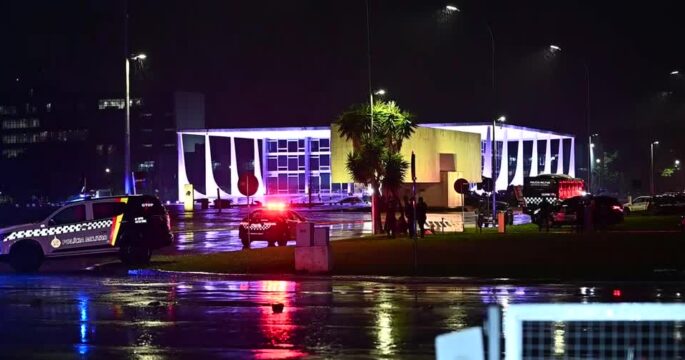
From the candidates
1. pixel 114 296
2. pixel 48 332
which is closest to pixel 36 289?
pixel 114 296

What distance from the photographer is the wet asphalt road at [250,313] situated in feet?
36.1

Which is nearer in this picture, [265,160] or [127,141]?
[127,141]

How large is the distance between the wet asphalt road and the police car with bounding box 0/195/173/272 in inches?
117

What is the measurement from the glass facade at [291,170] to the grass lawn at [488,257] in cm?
7107

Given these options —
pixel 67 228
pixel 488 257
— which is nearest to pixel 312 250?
pixel 488 257

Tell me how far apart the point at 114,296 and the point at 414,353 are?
9392 millimetres

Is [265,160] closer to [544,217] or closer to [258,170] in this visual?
[258,170]

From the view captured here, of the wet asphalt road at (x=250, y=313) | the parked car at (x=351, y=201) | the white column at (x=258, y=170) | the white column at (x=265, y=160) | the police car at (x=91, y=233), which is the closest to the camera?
the wet asphalt road at (x=250, y=313)

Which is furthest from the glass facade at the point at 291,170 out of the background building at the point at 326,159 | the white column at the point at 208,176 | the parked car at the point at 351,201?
the parked car at the point at 351,201

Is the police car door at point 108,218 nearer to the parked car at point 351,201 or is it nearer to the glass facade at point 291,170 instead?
the parked car at point 351,201

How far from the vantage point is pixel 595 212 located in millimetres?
40688

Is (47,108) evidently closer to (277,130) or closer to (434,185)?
(277,130)

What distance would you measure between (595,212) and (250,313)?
97.0 ft

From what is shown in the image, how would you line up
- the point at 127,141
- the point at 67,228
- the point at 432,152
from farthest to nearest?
the point at 432,152 < the point at 127,141 < the point at 67,228
